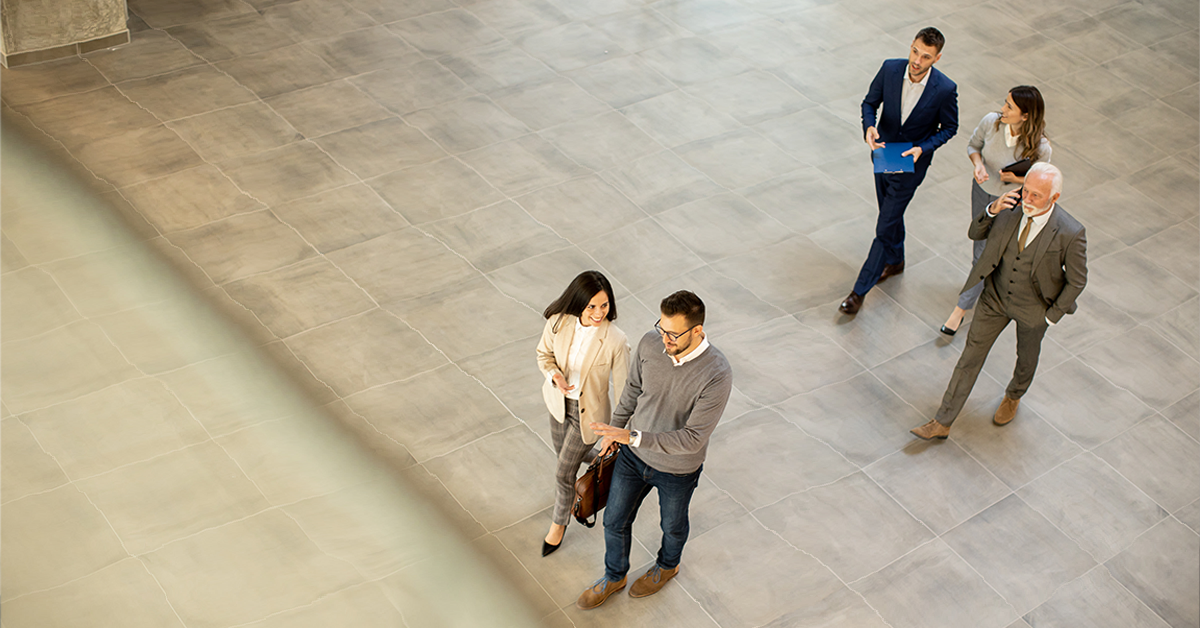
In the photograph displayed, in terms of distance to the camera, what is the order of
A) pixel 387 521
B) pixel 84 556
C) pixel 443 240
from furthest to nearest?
pixel 443 240 < pixel 387 521 < pixel 84 556

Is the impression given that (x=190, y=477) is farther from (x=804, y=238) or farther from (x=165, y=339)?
(x=804, y=238)

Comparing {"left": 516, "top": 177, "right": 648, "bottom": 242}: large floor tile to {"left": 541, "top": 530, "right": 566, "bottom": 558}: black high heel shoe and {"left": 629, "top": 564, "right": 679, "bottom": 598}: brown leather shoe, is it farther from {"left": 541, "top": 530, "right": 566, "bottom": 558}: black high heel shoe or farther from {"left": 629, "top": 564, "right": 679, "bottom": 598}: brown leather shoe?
{"left": 629, "top": 564, "right": 679, "bottom": 598}: brown leather shoe

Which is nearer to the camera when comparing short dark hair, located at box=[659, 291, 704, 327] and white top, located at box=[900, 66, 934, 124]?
short dark hair, located at box=[659, 291, 704, 327]

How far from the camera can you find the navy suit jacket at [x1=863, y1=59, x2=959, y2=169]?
5.90 m

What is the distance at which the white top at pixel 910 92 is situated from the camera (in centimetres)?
591

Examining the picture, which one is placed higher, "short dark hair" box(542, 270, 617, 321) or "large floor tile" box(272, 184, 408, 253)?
"short dark hair" box(542, 270, 617, 321)

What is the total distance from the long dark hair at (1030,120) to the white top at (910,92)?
52cm

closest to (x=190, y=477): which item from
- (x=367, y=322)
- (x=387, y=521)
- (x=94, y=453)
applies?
(x=94, y=453)

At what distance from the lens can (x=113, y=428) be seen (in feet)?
17.3

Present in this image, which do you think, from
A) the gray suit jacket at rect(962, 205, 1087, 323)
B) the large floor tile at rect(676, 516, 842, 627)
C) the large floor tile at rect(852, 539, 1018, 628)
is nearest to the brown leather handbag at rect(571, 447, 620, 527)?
the large floor tile at rect(676, 516, 842, 627)

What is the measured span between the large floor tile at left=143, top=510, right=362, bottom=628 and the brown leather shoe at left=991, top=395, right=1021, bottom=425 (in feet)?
11.3

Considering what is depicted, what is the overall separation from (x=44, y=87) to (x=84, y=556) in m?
4.48

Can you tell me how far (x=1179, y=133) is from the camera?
340 inches

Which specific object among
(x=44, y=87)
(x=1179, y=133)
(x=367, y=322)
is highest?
(x=44, y=87)
